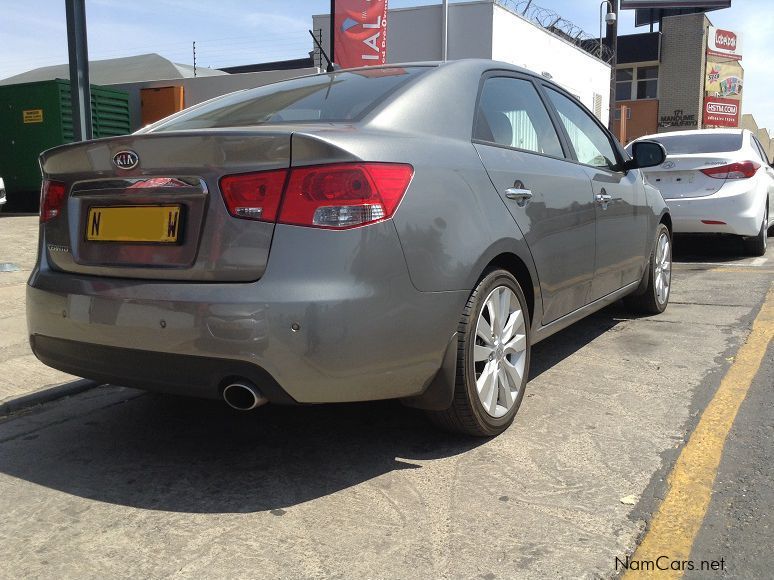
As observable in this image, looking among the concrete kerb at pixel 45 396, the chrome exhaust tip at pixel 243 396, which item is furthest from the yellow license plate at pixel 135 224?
the concrete kerb at pixel 45 396

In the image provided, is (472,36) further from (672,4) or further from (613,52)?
(672,4)

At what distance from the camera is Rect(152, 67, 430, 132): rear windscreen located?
9.96 feet

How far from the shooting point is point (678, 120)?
3525 cm

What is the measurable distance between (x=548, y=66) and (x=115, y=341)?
1718 cm

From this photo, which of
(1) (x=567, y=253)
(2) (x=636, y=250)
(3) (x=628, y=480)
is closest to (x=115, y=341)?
(3) (x=628, y=480)

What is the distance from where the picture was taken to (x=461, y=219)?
2.86 m

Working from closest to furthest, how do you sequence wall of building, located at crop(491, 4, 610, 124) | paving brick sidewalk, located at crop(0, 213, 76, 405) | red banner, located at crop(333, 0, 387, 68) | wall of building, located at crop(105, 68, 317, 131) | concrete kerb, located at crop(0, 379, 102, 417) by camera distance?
concrete kerb, located at crop(0, 379, 102, 417), paving brick sidewalk, located at crop(0, 213, 76, 405), red banner, located at crop(333, 0, 387, 68), wall of building, located at crop(491, 4, 610, 124), wall of building, located at crop(105, 68, 317, 131)

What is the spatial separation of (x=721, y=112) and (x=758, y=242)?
3225 centimetres

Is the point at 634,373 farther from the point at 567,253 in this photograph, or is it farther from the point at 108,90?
the point at 108,90

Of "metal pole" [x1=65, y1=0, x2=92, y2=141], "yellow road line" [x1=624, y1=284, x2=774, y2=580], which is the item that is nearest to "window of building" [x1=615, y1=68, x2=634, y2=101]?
"metal pole" [x1=65, y1=0, x2=92, y2=141]

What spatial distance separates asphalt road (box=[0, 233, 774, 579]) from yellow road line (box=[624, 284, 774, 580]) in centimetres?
5

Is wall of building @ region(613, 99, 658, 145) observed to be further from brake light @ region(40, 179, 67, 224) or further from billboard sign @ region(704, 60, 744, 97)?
brake light @ region(40, 179, 67, 224)

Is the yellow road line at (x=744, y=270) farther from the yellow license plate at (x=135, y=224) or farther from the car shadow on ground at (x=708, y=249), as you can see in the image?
the yellow license plate at (x=135, y=224)

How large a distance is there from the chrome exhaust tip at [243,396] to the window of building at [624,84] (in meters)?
36.5
